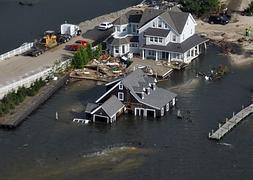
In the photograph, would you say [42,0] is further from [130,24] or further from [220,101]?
[220,101]

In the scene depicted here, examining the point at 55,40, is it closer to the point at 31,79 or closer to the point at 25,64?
the point at 25,64

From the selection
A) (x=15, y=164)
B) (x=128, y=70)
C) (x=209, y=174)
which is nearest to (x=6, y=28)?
(x=128, y=70)

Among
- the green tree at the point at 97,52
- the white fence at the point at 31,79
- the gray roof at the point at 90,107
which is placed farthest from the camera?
the green tree at the point at 97,52

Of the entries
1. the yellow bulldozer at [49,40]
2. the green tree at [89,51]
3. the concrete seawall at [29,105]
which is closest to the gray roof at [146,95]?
the concrete seawall at [29,105]

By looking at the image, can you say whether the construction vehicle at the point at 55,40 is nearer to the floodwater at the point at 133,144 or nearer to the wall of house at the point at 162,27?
the wall of house at the point at 162,27

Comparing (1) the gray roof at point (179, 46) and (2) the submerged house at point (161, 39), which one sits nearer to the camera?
(1) the gray roof at point (179, 46)
